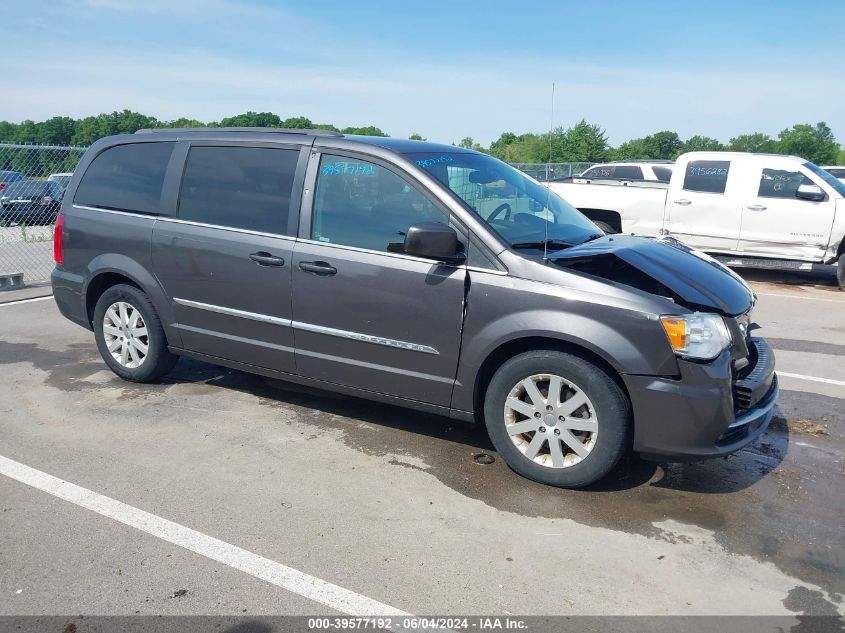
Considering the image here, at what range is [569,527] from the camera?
11.8 ft

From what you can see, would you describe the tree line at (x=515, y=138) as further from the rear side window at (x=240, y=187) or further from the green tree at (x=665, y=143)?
the rear side window at (x=240, y=187)

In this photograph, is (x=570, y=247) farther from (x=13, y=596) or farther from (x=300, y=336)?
(x=13, y=596)

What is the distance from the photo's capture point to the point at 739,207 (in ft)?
36.0

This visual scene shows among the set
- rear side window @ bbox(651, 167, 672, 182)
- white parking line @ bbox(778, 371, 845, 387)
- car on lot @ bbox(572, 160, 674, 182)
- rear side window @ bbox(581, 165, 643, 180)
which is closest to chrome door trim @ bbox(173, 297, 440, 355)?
white parking line @ bbox(778, 371, 845, 387)

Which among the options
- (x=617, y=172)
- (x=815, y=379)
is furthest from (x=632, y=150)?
(x=815, y=379)

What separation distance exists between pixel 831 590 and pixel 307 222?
3423 millimetres

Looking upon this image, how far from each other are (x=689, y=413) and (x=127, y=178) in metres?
4.37

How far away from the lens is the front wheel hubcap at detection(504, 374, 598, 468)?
383 centimetres

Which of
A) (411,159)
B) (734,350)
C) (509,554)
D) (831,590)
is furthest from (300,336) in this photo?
(831,590)

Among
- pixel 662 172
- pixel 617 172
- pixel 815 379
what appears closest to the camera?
pixel 815 379

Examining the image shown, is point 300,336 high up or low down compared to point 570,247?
down

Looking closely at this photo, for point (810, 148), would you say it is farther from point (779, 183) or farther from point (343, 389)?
point (343, 389)

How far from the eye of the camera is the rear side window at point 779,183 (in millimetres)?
10719

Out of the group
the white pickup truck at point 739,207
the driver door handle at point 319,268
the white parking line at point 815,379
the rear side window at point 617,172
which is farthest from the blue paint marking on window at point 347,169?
the rear side window at point 617,172
